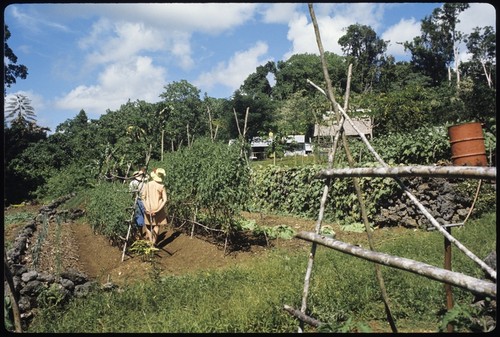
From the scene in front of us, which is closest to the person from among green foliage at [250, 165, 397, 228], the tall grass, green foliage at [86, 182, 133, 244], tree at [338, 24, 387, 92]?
green foliage at [86, 182, 133, 244]

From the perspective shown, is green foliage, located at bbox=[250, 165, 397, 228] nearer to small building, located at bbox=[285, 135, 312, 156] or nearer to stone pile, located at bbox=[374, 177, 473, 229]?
stone pile, located at bbox=[374, 177, 473, 229]

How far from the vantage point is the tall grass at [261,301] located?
404cm

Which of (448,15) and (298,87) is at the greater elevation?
(448,15)

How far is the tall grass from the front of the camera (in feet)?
13.2

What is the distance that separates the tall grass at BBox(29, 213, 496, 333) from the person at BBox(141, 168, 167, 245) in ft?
7.76

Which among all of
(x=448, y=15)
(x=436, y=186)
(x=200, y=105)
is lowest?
(x=436, y=186)

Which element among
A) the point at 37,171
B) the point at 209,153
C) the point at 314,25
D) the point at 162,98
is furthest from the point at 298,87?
the point at 314,25

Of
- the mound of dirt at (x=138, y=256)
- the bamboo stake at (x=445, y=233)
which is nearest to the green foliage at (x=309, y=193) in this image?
the mound of dirt at (x=138, y=256)

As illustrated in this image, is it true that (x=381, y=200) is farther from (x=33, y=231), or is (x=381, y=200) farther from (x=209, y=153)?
(x=33, y=231)

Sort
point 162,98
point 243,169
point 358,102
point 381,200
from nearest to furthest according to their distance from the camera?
point 243,169 < point 381,200 < point 358,102 < point 162,98

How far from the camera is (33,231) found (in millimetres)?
11438

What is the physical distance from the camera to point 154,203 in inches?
333

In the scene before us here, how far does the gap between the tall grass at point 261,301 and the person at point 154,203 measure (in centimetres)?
236

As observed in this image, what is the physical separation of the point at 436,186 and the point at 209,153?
522cm
